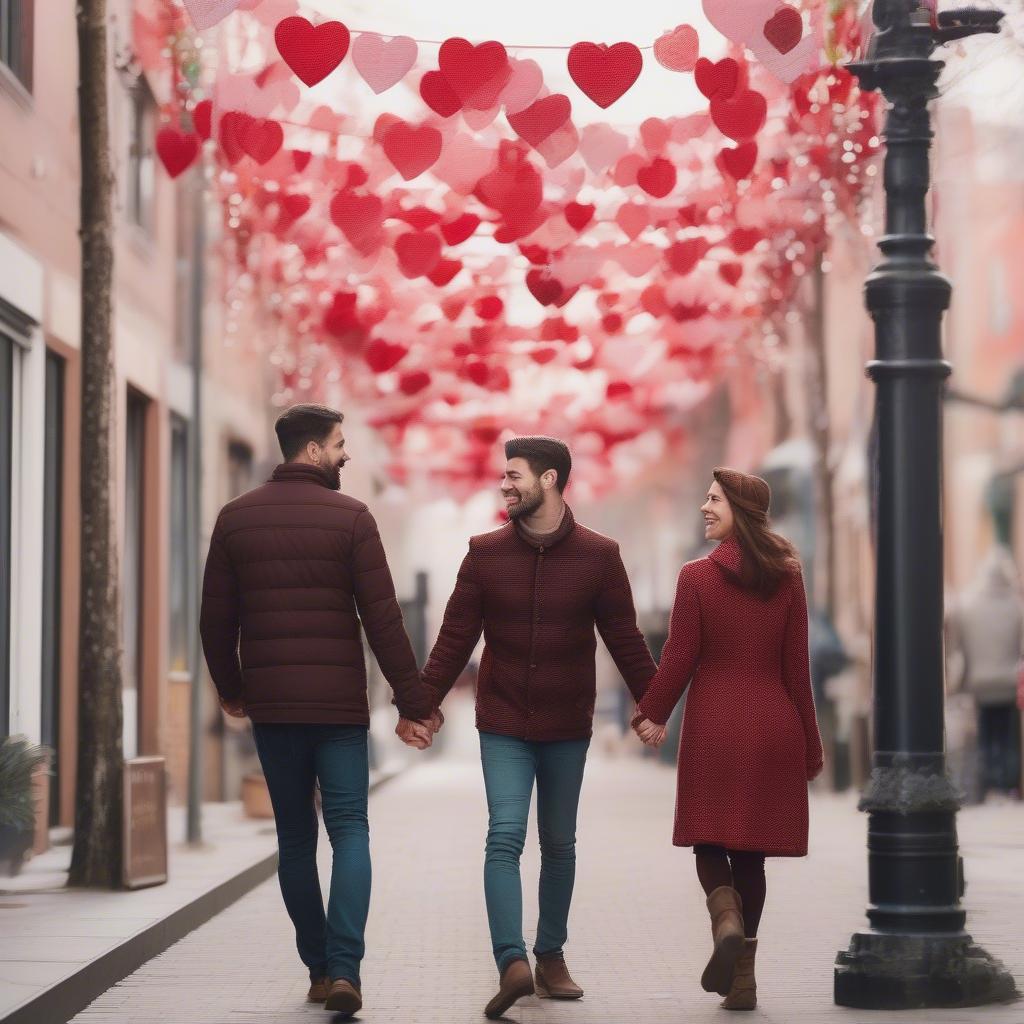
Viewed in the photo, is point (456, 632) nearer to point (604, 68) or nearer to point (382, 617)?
point (382, 617)

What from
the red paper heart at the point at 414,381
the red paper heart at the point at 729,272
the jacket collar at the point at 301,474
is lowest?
the jacket collar at the point at 301,474

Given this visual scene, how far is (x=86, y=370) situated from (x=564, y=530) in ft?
16.0

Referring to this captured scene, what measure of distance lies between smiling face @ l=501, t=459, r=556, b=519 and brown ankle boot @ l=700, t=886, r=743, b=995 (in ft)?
4.85

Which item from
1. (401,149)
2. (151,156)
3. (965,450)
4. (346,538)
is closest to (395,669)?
(346,538)

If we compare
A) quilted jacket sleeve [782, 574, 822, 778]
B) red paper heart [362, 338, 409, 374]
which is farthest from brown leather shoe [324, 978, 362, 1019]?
red paper heart [362, 338, 409, 374]

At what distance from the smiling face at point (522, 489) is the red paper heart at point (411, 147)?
Answer: 3.78m

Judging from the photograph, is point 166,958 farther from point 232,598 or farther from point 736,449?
point 736,449

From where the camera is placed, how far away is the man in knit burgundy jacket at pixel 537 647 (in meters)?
8.06

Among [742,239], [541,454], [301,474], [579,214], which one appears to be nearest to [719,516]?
[541,454]

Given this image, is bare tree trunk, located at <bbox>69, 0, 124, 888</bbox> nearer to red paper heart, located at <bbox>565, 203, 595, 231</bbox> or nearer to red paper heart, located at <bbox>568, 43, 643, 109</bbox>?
red paper heart, located at <bbox>565, 203, 595, 231</bbox>

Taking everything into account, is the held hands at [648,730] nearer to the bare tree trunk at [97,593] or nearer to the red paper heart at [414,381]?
the bare tree trunk at [97,593]

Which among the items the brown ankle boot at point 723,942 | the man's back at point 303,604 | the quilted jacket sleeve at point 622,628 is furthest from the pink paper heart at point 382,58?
the brown ankle boot at point 723,942

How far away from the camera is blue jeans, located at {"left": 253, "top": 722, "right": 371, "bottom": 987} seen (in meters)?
7.78

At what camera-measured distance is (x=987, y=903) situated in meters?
12.1
